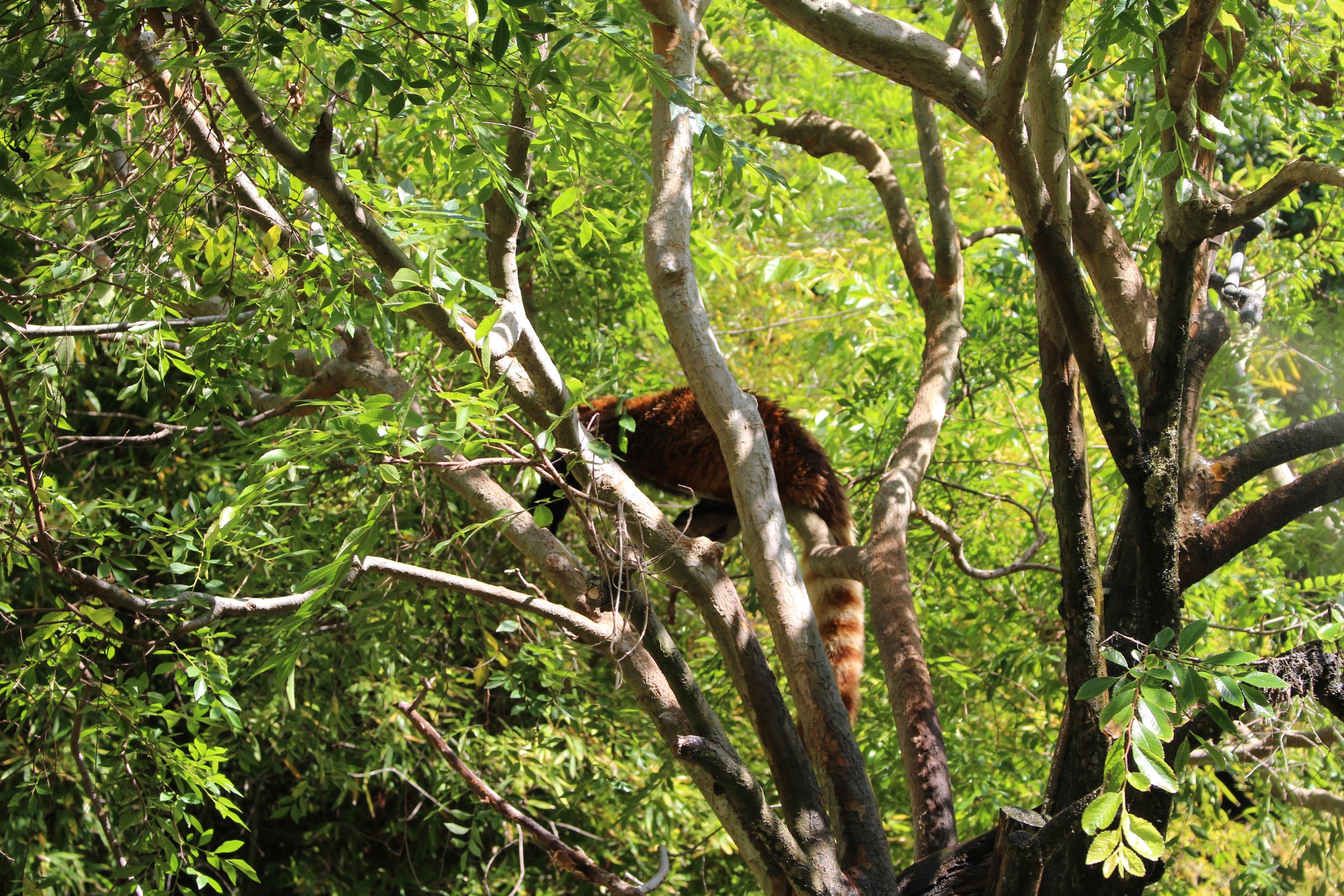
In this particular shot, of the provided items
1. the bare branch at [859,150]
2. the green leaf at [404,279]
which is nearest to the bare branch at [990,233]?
the bare branch at [859,150]

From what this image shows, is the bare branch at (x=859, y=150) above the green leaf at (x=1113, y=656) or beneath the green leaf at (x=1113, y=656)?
above

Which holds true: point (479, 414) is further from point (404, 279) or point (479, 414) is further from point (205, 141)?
point (205, 141)

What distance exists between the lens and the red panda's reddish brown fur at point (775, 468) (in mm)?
2615

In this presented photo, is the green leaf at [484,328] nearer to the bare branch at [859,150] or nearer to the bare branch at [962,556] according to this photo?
the bare branch at [962,556]

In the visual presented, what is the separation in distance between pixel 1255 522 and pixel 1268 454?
160mm

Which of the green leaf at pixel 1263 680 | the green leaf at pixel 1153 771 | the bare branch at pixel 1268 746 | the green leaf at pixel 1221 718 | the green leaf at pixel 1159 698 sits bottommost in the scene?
the bare branch at pixel 1268 746

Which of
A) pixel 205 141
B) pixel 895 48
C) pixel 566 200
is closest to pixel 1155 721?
pixel 895 48

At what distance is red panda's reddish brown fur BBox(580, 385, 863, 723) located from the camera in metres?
2.62

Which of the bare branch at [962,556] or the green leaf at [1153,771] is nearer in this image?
the green leaf at [1153,771]

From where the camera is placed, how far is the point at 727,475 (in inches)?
114

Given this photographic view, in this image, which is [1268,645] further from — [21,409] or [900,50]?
[21,409]

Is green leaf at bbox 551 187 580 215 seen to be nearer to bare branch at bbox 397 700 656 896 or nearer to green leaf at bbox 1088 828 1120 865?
bare branch at bbox 397 700 656 896

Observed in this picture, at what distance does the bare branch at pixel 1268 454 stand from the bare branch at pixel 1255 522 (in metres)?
0.07

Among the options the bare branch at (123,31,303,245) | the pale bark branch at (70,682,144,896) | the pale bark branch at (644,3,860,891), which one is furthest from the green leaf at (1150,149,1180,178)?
the pale bark branch at (70,682,144,896)
